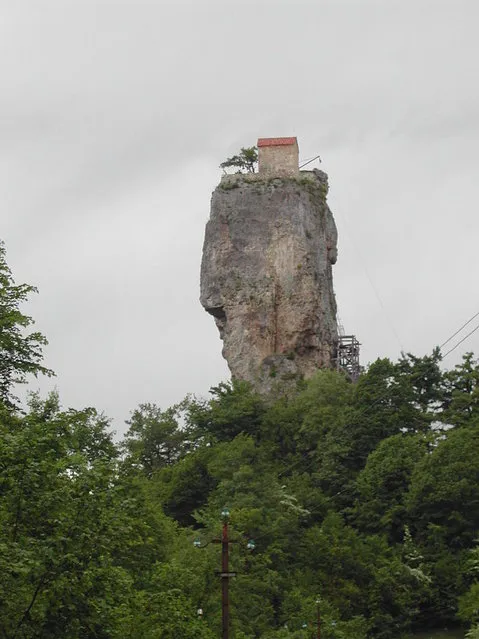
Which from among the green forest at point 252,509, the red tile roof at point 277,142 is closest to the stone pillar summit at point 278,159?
the red tile roof at point 277,142

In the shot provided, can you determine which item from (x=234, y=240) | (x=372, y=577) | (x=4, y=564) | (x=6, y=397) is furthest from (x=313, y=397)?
(x=4, y=564)

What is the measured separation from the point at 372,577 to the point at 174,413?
28.7m

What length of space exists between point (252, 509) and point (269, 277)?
31692mm

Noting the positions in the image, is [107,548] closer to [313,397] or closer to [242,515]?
[242,515]

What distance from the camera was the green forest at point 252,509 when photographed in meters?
24.3

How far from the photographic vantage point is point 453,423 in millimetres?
67062

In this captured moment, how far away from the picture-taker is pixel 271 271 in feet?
277

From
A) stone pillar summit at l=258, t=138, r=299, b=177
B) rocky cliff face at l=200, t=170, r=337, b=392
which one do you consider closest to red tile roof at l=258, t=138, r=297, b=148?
stone pillar summit at l=258, t=138, r=299, b=177

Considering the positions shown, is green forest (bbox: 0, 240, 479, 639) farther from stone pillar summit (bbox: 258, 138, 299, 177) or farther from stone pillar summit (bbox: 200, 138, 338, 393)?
stone pillar summit (bbox: 258, 138, 299, 177)

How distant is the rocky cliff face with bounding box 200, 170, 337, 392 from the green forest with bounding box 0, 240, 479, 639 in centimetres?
342

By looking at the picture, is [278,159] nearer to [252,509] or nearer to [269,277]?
[269,277]

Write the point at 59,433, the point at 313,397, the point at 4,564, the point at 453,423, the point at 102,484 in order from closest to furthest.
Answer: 1. the point at 4,564
2. the point at 102,484
3. the point at 59,433
4. the point at 453,423
5. the point at 313,397

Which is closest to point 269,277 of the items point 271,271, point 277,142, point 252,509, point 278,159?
point 271,271

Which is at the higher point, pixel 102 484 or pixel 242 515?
pixel 242 515
